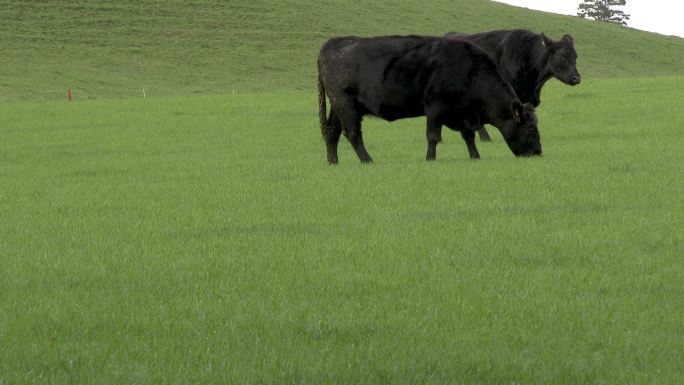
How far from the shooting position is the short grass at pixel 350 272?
20.3ft

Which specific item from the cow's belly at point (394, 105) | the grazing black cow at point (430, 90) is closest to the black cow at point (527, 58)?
the grazing black cow at point (430, 90)

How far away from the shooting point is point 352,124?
18234mm

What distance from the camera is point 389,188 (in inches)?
565

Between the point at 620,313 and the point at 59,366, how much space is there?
137 inches

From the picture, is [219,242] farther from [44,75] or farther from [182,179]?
[44,75]

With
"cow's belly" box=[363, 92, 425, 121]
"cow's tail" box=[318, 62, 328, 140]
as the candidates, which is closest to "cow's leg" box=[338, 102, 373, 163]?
"cow's belly" box=[363, 92, 425, 121]

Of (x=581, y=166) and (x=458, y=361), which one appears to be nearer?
(x=458, y=361)

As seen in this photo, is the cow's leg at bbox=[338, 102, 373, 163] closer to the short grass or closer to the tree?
the short grass

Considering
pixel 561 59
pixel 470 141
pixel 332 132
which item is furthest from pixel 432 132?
pixel 561 59

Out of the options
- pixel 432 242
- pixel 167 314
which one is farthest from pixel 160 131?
pixel 167 314

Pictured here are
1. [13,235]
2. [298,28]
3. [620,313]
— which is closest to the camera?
[620,313]

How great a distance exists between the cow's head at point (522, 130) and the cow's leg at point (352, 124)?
2324mm

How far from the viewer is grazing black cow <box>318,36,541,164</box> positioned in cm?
1767

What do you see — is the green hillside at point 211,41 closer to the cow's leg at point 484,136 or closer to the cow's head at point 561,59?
the cow's leg at point 484,136
